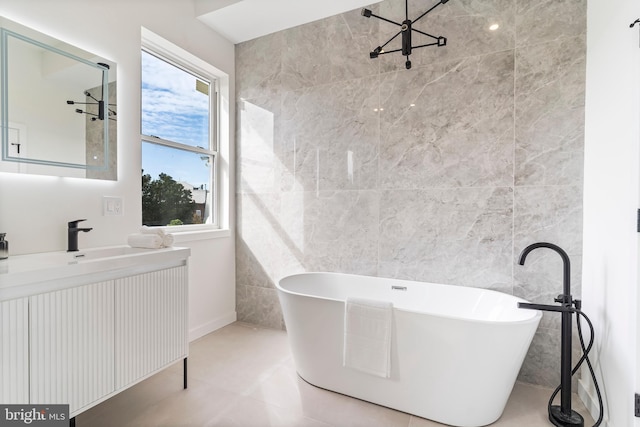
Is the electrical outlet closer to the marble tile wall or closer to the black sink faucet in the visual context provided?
the black sink faucet

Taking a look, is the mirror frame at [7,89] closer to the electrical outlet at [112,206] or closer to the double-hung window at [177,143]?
the electrical outlet at [112,206]

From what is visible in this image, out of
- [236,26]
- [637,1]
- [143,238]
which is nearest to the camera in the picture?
[637,1]

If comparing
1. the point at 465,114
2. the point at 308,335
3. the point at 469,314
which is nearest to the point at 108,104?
the point at 308,335

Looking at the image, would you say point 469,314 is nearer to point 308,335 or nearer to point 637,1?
point 308,335

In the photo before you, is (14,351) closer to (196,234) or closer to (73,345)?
(73,345)

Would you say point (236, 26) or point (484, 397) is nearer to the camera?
point (484, 397)

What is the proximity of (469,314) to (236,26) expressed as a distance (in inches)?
118

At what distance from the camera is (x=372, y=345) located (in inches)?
68.4

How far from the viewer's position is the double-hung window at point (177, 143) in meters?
2.46

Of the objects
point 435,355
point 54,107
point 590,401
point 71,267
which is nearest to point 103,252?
point 71,267

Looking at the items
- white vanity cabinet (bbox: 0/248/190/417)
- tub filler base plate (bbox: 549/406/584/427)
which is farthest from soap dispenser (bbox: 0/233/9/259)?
tub filler base plate (bbox: 549/406/584/427)

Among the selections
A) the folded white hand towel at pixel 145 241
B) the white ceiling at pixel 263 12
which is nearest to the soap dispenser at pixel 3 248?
the folded white hand towel at pixel 145 241

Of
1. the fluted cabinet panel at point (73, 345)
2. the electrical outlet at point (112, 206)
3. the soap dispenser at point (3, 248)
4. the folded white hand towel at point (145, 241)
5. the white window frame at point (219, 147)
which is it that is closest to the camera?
the fluted cabinet panel at point (73, 345)

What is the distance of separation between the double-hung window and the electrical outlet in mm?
314
